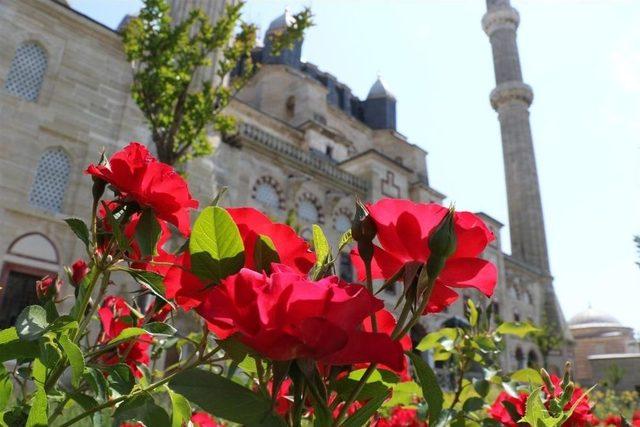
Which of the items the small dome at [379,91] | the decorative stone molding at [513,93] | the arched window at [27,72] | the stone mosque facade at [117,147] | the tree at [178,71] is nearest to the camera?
the tree at [178,71]

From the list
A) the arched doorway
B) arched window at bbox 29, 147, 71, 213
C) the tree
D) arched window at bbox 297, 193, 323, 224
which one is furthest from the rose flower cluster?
arched window at bbox 297, 193, 323, 224

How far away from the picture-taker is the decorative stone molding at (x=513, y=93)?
3123 cm

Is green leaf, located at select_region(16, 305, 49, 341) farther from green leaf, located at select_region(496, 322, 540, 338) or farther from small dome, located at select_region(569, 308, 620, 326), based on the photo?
small dome, located at select_region(569, 308, 620, 326)

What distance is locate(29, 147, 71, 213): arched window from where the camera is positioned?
1041cm

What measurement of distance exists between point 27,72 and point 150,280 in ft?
41.0

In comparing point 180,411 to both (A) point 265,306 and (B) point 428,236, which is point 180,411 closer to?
(A) point 265,306

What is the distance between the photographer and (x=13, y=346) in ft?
2.73

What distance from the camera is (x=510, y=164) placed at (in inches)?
1208

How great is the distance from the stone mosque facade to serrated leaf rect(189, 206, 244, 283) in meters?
1.27

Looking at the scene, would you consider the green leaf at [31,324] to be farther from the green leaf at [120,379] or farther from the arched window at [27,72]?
the arched window at [27,72]

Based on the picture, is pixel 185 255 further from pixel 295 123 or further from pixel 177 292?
pixel 295 123

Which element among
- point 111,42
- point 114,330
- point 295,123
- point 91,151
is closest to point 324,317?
point 114,330

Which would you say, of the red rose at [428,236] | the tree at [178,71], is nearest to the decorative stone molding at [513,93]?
the tree at [178,71]

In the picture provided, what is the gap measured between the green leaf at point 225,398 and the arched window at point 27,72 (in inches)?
490
